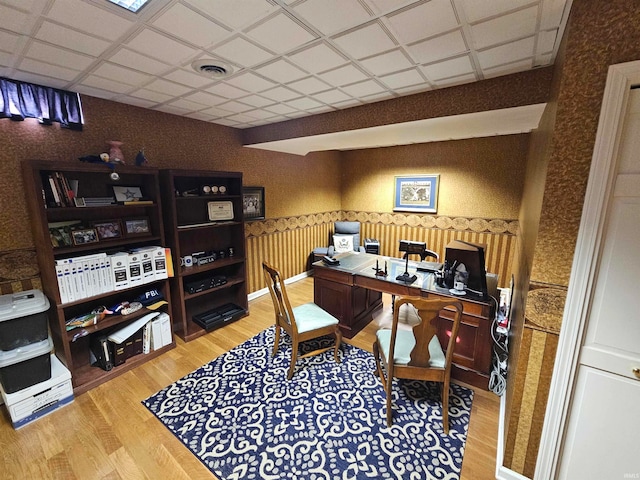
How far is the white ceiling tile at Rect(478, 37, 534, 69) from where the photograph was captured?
1545 millimetres

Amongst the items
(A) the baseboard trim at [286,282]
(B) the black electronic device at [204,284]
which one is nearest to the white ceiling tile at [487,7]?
(B) the black electronic device at [204,284]

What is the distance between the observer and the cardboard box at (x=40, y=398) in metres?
1.89

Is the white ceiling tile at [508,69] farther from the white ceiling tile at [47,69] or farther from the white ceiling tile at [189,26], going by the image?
the white ceiling tile at [47,69]

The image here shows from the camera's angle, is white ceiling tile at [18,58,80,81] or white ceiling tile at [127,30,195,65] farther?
white ceiling tile at [18,58,80,81]

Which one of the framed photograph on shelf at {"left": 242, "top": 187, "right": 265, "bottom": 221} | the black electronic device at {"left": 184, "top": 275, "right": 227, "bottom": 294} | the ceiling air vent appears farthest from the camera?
the framed photograph on shelf at {"left": 242, "top": 187, "right": 265, "bottom": 221}

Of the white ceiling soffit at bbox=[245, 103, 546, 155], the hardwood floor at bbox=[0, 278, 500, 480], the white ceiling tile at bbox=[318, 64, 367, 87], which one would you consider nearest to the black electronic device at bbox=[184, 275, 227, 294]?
the hardwood floor at bbox=[0, 278, 500, 480]

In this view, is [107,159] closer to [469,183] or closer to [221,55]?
[221,55]

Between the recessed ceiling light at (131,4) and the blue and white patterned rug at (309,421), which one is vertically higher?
the recessed ceiling light at (131,4)

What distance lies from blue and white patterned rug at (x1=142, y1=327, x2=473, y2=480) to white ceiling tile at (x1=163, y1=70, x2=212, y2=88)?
2480 mm

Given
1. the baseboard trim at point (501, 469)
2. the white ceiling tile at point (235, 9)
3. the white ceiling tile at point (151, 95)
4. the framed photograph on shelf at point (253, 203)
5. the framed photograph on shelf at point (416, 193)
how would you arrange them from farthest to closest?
the framed photograph on shelf at point (416, 193) < the framed photograph on shelf at point (253, 203) < the white ceiling tile at point (151, 95) < the baseboard trim at point (501, 469) < the white ceiling tile at point (235, 9)

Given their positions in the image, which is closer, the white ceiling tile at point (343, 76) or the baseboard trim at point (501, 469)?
the baseboard trim at point (501, 469)

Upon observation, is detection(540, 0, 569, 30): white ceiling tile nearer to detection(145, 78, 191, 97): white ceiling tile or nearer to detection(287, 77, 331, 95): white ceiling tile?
detection(287, 77, 331, 95): white ceiling tile

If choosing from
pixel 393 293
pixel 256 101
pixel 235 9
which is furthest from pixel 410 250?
pixel 235 9

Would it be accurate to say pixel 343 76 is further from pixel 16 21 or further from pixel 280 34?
pixel 16 21
